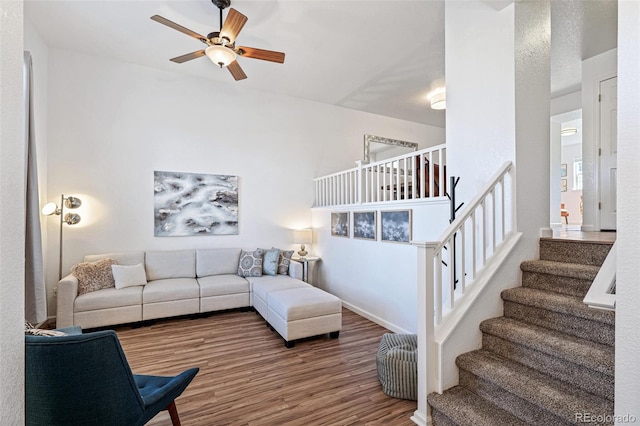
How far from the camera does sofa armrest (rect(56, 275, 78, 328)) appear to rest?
10.9ft

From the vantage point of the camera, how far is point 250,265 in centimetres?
463

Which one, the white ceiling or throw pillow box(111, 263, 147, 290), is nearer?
the white ceiling

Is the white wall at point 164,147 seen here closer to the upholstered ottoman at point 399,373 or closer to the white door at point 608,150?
the upholstered ottoman at point 399,373

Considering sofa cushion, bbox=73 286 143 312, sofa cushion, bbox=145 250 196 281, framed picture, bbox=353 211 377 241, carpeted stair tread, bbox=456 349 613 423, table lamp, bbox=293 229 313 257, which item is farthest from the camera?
table lamp, bbox=293 229 313 257

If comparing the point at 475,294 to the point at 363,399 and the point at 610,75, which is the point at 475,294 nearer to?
the point at 363,399

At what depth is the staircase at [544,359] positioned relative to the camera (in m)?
1.58

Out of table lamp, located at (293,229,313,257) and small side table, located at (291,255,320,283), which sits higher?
table lamp, located at (293,229,313,257)

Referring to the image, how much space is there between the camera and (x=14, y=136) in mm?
771

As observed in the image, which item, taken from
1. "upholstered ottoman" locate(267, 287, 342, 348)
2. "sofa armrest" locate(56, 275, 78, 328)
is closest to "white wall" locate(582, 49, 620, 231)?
"upholstered ottoman" locate(267, 287, 342, 348)

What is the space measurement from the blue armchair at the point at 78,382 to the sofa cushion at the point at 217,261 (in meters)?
3.29

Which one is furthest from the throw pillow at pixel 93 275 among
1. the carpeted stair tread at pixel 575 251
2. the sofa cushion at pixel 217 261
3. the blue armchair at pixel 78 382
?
the carpeted stair tread at pixel 575 251

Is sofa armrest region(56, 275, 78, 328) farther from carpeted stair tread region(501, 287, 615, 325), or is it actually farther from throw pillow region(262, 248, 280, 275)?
carpeted stair tread region(501, 287, 615, 325)

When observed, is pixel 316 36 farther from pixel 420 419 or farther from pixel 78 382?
pixel 420 419

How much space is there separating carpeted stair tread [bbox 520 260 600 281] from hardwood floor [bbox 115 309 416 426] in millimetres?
1444
